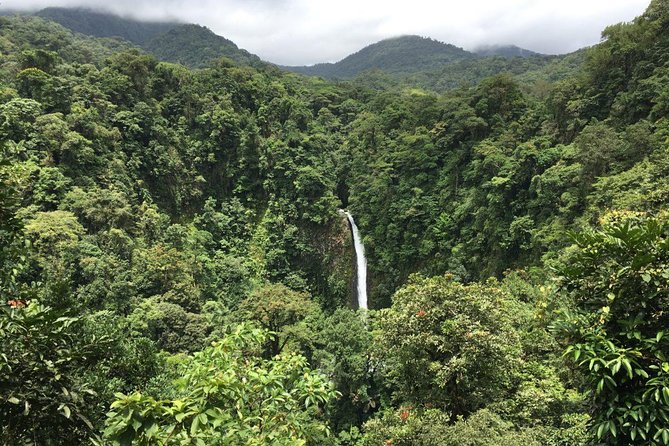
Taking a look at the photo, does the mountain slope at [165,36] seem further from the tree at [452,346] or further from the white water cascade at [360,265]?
the tree at [452,346]

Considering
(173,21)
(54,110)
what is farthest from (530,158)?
(173,21)

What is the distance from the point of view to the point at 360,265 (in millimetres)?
26016

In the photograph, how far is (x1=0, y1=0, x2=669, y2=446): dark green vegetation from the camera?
9.81 ft

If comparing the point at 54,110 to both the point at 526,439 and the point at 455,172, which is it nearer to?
the point at 455,172

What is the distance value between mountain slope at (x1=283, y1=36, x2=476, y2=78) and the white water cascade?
69275mm

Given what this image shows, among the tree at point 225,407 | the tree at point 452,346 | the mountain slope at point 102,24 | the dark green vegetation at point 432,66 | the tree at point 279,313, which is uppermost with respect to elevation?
the mountain slope at point 102,24

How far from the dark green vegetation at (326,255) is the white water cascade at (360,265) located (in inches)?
24.7

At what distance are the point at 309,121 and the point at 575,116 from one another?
20.1 meters

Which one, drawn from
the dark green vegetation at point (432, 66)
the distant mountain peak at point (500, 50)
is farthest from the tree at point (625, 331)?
the distant mountain peak at point (500, 50)

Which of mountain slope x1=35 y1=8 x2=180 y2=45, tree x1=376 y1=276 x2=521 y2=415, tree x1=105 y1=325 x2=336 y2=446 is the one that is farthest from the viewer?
mountain slope x1=35 y1=8 x2=180 y2=45

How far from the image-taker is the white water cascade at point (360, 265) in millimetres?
25344

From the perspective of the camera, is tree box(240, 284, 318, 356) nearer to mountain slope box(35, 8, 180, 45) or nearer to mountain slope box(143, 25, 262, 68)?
mountain slope box(143, 25, 262, 68)

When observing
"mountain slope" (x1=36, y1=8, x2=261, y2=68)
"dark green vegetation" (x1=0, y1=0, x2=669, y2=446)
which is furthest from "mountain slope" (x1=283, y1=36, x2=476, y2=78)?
"dark green vegetation" (x1=0, y1=0, x2=669, y2=446)

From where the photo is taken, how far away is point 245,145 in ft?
96.9
